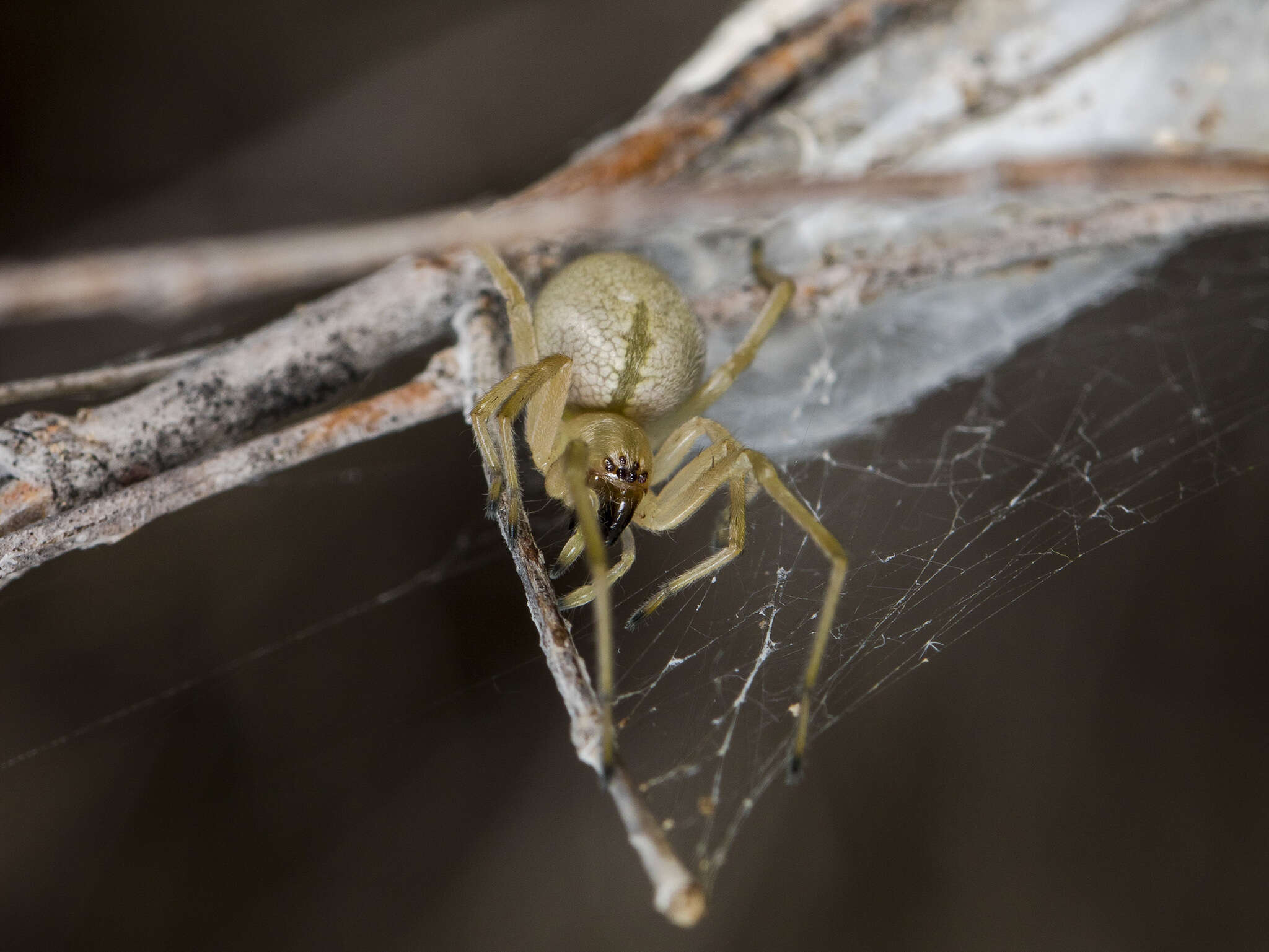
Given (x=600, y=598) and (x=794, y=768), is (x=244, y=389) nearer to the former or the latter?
(x=600, y=598)

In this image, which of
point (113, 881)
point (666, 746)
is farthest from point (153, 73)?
point (666, 746)

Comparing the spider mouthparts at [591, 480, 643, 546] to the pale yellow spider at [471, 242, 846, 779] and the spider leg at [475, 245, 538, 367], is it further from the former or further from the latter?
the spider leg at [475, 245, 538, 367]

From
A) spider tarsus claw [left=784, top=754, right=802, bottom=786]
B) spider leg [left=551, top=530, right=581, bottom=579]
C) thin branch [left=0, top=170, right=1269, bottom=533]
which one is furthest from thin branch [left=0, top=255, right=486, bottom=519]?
spider tarsus claw [left=784, top=754, right=802, bottom=786]

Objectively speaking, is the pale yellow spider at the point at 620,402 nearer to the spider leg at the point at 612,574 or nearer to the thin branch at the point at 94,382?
the spider leg at the point at 612,574

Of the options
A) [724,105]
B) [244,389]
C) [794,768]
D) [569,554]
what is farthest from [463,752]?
[724,105]

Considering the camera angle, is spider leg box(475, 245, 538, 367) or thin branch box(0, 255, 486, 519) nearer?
thin branch box(0, 255, 486, 519)

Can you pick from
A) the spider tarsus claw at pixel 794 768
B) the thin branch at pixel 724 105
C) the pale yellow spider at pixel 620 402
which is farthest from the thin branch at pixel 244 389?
the spider tarsus claw at pixel 794 768

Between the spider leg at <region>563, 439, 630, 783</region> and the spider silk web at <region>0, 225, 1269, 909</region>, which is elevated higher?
the spider leg at <region>563, 439, 630, 783</region>
